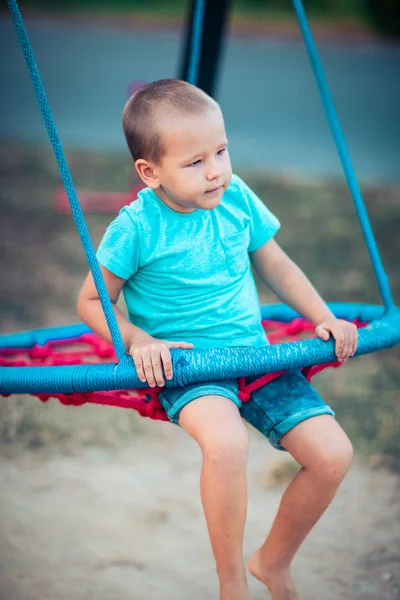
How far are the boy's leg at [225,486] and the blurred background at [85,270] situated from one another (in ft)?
1.87

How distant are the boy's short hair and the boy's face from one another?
0.06 ft

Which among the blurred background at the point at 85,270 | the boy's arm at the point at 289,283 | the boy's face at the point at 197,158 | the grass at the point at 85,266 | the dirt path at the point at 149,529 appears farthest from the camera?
the grass at the point at 85,266

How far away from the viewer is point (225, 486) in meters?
1.74

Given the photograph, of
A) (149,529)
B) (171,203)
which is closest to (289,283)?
A: (171,203)

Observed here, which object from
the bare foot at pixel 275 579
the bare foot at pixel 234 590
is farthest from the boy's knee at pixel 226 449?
the bare foot at pixel 275 579

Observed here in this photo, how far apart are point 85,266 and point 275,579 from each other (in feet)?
9.66

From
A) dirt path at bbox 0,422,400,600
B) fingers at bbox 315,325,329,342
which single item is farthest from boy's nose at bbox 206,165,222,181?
dirt path at bbox 0,422,400,600

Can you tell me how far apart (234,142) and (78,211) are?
5813 millimetres

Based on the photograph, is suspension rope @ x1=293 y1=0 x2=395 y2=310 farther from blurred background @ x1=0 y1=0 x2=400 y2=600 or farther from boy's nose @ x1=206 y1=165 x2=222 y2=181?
blurred background @ x1=0 y1=0 x2=400 y2=600

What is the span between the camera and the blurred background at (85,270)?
96.0 inches

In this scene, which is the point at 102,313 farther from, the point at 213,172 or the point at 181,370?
the point at 213,172

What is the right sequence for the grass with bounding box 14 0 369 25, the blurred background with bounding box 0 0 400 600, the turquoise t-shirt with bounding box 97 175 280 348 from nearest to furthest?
1. the turquoise t-shirt with bounding box 97 175 280 348
2. the blurred background with bounding box 0 0 400 600
3. the grass with bounding box 14 0 369 25

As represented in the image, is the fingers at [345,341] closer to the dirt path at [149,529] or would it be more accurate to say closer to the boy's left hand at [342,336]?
the boy's left hand at [342,336]

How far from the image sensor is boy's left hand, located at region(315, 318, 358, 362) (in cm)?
190
